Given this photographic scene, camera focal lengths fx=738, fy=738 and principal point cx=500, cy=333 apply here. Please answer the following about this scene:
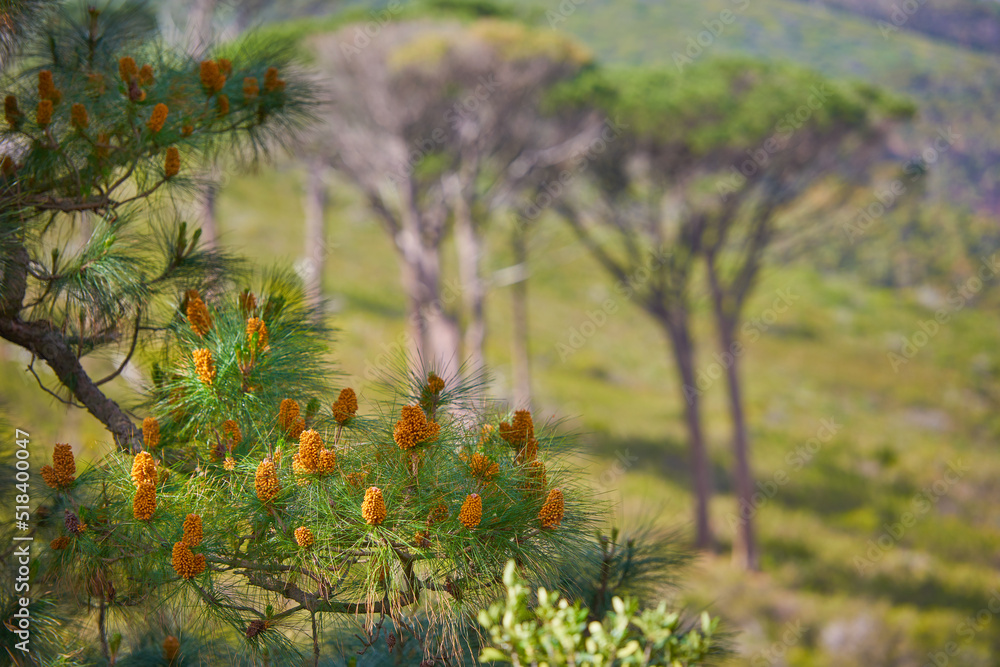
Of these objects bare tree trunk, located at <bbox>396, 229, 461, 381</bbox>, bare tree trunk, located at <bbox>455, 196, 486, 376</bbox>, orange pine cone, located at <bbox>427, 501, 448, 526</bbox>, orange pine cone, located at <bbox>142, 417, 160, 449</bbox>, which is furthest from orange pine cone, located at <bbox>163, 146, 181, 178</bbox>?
bare tree trunk, located at <bbox>455, 196, 486, 376</bbox>

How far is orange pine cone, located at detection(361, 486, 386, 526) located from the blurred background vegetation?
8.90ft

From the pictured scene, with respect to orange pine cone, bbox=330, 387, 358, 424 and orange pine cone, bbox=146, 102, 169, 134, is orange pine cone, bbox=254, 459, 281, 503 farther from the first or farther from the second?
orange pine cone, bbox=146, 102, 169, 134

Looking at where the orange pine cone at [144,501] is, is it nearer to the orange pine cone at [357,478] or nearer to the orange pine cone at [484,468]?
the orange pine cone at [357,478]

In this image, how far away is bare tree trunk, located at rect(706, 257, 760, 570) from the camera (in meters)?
9.96

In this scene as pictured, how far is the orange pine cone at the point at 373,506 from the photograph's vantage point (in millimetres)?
1707

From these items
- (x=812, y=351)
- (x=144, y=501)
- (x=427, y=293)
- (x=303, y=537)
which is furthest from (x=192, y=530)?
(x=812, y=351)

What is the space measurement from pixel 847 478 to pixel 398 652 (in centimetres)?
1297

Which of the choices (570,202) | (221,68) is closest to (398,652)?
(221,68)

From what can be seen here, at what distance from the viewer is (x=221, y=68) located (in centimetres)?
258

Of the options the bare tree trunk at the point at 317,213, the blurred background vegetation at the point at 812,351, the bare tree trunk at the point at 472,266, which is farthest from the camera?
the bare tree trunk at the point at 317,213
